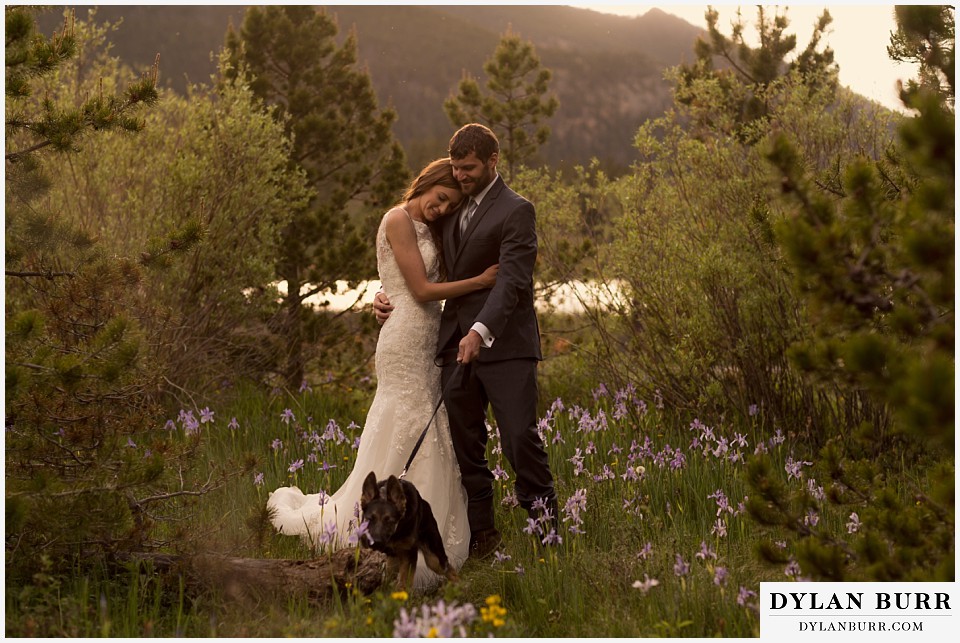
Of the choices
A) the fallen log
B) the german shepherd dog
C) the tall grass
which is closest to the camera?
the tall grass

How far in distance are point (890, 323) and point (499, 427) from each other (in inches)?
103

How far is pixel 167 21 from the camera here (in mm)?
122625

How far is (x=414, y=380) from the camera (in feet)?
17.9

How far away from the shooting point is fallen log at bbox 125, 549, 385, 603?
4293 millimetres

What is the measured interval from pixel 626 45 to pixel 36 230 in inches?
6735

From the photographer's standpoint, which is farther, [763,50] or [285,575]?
[763,50]

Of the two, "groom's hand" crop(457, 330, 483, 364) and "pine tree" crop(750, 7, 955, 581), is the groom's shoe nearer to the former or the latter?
"groom's hand" crop(457, 330, 483, 364)

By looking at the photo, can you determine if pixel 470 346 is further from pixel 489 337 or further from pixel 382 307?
pixel 382 307

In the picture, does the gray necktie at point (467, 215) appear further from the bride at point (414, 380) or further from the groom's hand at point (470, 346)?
the groom's hand at point (470, 346)

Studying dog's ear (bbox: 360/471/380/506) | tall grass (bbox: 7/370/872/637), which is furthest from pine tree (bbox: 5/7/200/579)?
dog's ear (bbox: 360/471/380/506)

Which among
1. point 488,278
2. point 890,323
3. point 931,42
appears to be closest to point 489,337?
point 488,278


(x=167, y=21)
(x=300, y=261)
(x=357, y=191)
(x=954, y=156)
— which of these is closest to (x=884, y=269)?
(x=954, y=156)

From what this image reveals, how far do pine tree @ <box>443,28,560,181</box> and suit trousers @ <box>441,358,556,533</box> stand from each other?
7.25 metres

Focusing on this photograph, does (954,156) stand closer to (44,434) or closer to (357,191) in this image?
(44,434)
